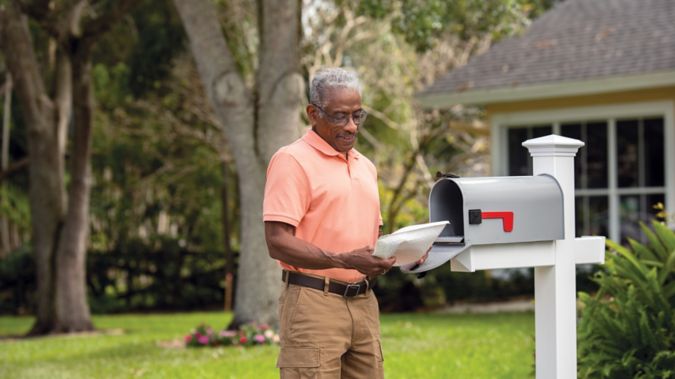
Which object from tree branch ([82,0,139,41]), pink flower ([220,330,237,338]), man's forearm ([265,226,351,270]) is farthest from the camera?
tree branch ([82,0,139,41])

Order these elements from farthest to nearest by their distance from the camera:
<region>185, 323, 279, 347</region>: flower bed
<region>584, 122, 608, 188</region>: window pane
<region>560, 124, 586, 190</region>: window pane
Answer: <region>560, 124, 586, 190</region>: window pane < <region>584, 122, 608, 188</region>: window pane < <region>185, 323, 279, 347</region>: flower bed

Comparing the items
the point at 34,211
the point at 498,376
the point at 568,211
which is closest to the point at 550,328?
the point at 568,211

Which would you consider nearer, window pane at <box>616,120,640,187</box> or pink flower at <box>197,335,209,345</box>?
pink flower at <box>197,335,209,345</box>

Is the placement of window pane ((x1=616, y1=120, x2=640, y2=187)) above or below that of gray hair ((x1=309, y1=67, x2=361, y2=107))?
above

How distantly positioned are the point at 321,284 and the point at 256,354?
18.8 ft

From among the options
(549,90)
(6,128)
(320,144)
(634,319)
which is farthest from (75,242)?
(320,144)

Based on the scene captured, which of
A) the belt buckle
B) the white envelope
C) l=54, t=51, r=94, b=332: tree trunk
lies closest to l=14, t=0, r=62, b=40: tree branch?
l=54, t=51, r=94, b=332: tree trunk

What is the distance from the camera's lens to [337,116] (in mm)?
4172

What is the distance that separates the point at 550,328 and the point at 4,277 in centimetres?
1630

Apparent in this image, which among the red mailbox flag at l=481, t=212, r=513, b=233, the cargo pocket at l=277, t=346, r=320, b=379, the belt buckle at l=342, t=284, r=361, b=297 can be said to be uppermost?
the red mailbox flag at l=481, t=212, r=513, b=233

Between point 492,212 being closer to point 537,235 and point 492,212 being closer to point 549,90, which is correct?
point 537,235

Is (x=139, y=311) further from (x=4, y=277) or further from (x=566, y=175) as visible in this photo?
(x=566, y=175)

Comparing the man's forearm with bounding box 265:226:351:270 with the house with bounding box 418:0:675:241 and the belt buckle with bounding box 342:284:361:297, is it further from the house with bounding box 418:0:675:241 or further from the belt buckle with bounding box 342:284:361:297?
the house with bounding box 418:0:675:241

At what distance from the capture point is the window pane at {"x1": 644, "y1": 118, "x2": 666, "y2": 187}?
1401 cm
